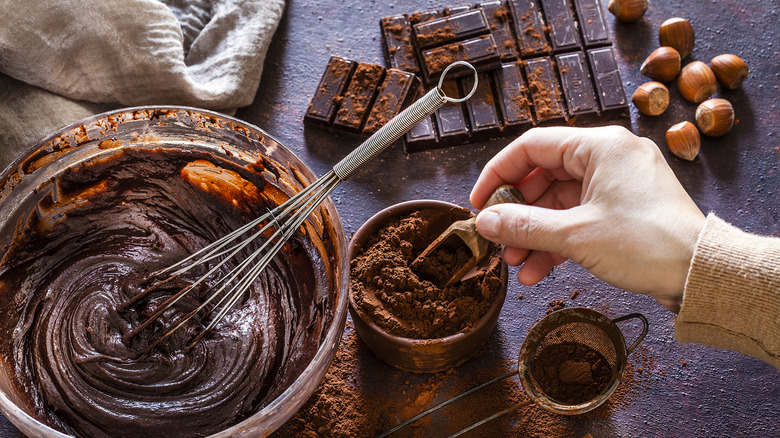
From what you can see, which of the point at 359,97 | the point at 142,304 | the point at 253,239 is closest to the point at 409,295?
the point at 253,239

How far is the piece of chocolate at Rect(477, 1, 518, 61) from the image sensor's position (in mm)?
2105

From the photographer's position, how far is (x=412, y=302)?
1.57 metres

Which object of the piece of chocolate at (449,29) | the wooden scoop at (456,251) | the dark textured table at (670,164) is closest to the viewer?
the wooden scoop at (456,251)

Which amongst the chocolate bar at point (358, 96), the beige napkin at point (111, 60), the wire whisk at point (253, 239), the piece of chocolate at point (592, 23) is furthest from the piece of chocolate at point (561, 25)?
the beige napkin at point (111, 60)

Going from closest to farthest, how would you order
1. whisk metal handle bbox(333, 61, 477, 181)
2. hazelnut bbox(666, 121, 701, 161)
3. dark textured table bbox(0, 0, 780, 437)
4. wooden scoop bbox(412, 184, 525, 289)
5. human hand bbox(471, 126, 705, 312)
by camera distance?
whisk metal handle bbox(333, 61, 477, 181) < human hand bbox(471, 126, 705, 312) < wooden scoop bbox(412, 184, 525, 289) < dark textured table bbox(0, 0, 780, 437) < hazelnut bbox(666, 121, 701, 161)

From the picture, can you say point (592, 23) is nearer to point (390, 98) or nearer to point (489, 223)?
point (390, 98)

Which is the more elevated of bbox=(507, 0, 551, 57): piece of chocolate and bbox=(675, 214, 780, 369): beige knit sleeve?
bbox=(507, 0, 551, 57): piece of chocolate

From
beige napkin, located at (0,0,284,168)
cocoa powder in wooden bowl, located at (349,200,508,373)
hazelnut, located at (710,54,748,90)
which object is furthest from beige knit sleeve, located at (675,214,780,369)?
beige napkin, located at (0,0,284,168)

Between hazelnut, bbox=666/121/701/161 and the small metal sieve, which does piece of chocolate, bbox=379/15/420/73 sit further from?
the small metal sieve

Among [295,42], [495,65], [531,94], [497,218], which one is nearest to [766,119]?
[531,94]

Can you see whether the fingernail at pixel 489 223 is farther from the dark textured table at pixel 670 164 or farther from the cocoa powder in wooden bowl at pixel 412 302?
the dark textured table at pixel 670 164

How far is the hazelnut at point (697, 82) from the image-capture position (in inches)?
79.8

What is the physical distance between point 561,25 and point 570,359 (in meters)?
1.10

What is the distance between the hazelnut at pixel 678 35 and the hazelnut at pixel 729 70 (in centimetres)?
9
